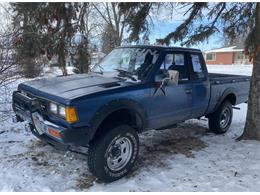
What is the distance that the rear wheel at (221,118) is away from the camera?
596 centimetres

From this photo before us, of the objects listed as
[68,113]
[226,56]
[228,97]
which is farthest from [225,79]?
[226,56]

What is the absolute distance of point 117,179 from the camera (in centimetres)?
375

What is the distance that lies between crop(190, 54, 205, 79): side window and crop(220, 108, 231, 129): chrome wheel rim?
4.49ft

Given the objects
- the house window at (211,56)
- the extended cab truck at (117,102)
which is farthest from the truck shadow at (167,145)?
the house window at (211,56)

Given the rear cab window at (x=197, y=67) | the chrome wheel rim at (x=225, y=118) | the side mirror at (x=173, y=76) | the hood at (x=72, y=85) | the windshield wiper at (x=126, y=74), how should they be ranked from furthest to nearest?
the chrome wheel rim at (x=225, y=118)
the rear cab window at (x=197, y=67)
the windshield wiper at (x=126, y=74)
the side mirror at (x=173, y=76)
the hood at (x=72, y=85)

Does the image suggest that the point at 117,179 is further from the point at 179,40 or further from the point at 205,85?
the point at 179,40

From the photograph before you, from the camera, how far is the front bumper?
3.22 m

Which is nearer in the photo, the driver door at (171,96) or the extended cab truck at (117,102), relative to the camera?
the extended cab truck at (117,102)

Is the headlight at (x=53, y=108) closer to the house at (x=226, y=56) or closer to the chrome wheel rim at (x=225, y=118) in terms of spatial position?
the chrome wheel rim at (x=225, y=118)

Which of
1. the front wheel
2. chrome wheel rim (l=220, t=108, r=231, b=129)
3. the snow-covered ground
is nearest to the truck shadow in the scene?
the snow-covered ground

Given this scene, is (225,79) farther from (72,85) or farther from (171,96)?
(72,85)

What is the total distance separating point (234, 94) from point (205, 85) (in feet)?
4.58

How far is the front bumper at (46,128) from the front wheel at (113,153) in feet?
0.76

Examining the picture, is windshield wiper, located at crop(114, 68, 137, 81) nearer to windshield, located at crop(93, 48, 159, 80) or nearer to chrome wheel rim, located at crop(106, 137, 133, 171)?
windshield, located at crop(93, 48, 159, 80)
